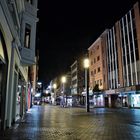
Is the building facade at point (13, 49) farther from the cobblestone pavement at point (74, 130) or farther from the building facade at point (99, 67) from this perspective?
the building facade at point (99, 67)

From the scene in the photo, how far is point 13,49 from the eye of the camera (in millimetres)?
13648

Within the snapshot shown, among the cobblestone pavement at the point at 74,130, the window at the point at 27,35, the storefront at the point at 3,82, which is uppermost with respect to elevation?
the window at the point at 27,35

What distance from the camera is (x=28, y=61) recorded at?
20.6m

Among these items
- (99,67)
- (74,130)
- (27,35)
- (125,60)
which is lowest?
(74,130)

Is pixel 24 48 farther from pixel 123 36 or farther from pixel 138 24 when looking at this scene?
pixel 123 36

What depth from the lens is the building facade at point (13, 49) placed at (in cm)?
1122

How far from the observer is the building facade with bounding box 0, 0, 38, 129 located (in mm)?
11221

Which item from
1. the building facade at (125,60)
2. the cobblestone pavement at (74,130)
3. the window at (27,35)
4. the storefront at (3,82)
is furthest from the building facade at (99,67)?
the storefront at (3,82)

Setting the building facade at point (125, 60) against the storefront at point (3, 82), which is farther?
the building facade at point (125, 60)

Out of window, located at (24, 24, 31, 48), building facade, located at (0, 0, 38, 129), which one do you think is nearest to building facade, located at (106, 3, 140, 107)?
window, located at (24, 24, 31, 48)

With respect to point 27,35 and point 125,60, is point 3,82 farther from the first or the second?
point 125,60

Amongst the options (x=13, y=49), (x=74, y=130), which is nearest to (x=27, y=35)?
(x=13, y=49)

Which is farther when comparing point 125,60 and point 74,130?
point 125,60

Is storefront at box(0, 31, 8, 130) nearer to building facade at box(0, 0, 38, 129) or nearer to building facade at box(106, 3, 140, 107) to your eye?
building facade at box(0, 0, 38, 129)
